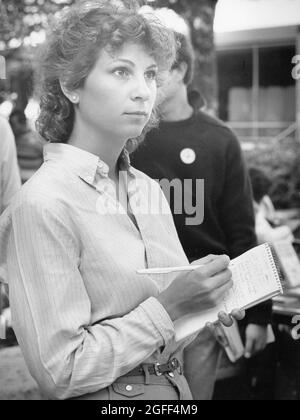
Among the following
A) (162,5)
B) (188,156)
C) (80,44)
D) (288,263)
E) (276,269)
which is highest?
(162,5)

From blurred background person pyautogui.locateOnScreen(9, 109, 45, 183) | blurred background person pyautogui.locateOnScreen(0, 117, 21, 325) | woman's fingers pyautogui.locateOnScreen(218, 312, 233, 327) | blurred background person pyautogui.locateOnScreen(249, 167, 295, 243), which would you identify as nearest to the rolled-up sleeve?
woman's fingers pyautogui.locateOnScreen(218, 312, 233, 327)

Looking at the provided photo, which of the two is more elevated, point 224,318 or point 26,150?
point 26,150

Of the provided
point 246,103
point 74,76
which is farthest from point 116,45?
point 246,103

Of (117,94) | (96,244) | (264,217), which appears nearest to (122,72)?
(117,94)

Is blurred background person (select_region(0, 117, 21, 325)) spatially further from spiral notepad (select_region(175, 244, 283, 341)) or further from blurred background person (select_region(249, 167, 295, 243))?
blurred background person (select_region(249, 167, 295, 243))

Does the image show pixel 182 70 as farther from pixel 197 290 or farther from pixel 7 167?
pixel 197 290

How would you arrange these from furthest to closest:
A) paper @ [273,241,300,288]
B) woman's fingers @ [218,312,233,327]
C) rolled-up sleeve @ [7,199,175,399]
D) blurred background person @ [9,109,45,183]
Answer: paper @ [273,241,300,288]
blurred background person @ [9,109,45,183]
woman's fingers @ [218,312,233,327]
rolled-up sleeve @ [7,199,175,399]

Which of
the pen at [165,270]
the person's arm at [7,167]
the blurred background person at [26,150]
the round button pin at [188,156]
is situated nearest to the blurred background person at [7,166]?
the person's arm at [7,167]

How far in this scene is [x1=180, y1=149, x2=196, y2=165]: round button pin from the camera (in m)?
2.14

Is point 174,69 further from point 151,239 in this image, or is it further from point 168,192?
point 151,239

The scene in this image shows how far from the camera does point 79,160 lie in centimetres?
153

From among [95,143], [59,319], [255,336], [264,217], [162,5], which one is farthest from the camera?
[264,217]

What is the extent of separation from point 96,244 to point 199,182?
0.78 meters

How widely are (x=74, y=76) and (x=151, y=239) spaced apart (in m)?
0.42
